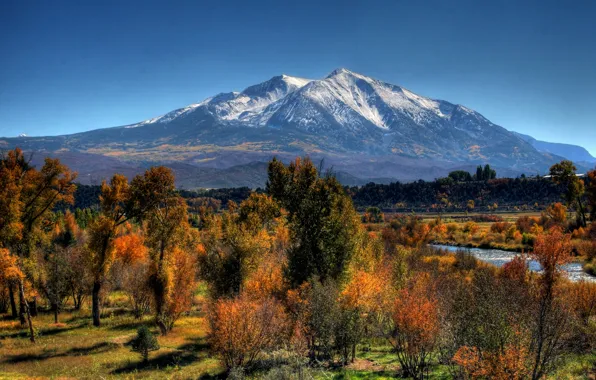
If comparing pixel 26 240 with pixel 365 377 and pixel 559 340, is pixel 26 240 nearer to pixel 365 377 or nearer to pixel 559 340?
pixel 365 377

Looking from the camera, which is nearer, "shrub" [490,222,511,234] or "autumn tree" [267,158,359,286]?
"autumn tree" [267,158,359,286]

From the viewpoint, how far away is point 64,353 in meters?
36.5

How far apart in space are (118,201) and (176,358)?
1858 cm

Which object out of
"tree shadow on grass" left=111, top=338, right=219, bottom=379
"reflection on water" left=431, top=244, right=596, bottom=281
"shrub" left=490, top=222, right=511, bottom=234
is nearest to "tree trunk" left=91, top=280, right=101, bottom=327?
"tree shadow on grass" left=111, top=338, right=219, bottom=379

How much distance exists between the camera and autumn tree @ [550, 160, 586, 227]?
107 meters

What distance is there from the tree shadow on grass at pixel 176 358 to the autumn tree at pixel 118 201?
1291 centimetres

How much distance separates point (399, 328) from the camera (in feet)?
104

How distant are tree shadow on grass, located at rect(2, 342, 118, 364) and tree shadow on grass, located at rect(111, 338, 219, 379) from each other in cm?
508

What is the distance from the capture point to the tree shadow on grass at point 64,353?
33.9 metres

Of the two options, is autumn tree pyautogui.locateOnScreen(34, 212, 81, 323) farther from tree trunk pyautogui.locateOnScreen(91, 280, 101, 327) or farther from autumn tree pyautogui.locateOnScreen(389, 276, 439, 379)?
autumn tree pyautogui.locateOnScreen(389, 276, 439, 379)

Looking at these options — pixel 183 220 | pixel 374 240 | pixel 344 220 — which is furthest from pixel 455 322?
pixel 374 240

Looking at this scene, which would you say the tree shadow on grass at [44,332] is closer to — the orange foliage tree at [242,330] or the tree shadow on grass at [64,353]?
the tree shadow on grass at [64,353]

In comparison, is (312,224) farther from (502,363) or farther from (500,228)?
(500,228)

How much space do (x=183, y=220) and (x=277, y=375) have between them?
77.7 feet
